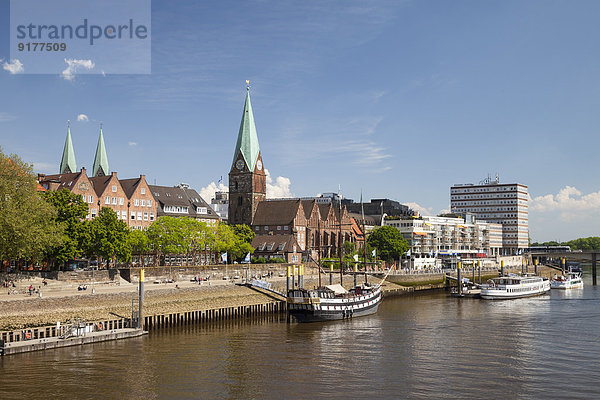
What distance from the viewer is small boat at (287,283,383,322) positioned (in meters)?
71.6

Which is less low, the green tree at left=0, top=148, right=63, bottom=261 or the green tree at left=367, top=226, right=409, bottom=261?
the green tree at left=0, top=148, right=63, bottom=261

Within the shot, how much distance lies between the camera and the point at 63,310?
2395 inches

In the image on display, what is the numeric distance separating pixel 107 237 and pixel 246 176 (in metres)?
79.8

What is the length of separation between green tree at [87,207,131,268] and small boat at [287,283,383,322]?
27464 millimetres

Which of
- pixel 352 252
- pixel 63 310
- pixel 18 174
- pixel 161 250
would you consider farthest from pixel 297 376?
pixel 352 252

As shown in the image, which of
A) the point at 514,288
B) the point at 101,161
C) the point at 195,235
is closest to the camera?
the point at 514,288

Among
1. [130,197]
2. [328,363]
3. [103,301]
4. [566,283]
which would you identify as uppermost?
[130,197]

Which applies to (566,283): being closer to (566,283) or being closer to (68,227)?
(566,283)

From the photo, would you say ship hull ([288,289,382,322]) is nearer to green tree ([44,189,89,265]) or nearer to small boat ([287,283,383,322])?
small boat ([287,283,383,322])

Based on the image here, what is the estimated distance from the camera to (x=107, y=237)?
276 ft

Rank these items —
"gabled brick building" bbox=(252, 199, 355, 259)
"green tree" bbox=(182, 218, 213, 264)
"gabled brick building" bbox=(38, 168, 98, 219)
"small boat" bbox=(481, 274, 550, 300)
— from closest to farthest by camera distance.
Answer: "small boat" bbox=(481, 274, 550, 300)
"green tree" bbox=(182, 218, 213, 264)
"gabled brick building" bbox=(38, 168, 98, 219)
"gabled brick building" bbox=(252, 199, 355, 259)

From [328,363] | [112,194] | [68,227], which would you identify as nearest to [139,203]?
[112,194]

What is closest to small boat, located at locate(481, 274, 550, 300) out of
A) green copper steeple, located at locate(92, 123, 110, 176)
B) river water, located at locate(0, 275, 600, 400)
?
river water, located at locate(0, 275, 600, 400)

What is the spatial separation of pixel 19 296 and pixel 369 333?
37.9 metres
